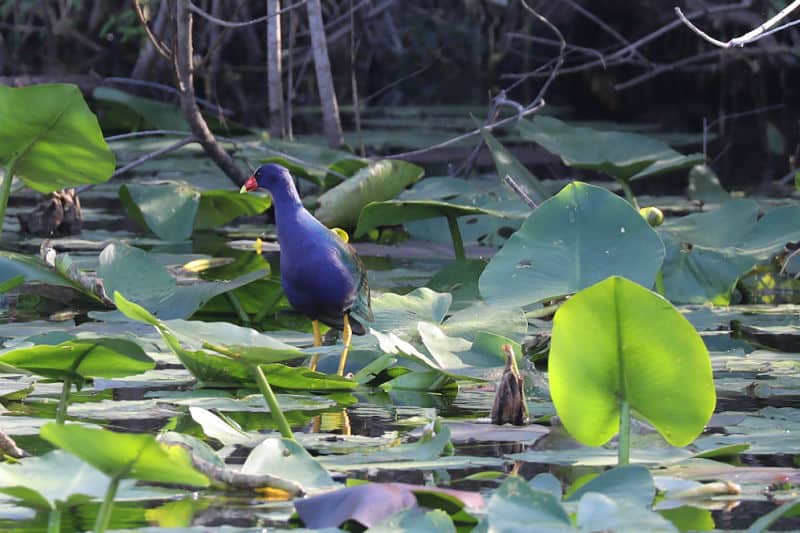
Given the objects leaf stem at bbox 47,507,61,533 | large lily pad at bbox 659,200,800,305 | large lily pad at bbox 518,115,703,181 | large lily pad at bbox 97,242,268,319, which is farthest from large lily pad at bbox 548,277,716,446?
large lily pad at bbox 518,115,703,181

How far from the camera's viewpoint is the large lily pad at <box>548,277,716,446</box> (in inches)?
65.0

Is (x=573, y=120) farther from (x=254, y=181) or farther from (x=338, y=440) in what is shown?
(x=338, y=440)

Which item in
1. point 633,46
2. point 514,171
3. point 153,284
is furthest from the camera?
point 633,46

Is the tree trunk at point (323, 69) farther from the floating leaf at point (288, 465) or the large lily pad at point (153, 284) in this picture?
the floating leaf at point (288, 465)

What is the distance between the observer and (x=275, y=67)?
4.97m

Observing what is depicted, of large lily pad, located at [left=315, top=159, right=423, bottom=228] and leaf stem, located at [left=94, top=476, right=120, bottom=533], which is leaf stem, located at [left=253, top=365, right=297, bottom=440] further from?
large lily pad, located at [left=315, top=159, right=423, bottom=228]

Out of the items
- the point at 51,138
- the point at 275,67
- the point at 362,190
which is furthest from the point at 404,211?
the point at 275,67

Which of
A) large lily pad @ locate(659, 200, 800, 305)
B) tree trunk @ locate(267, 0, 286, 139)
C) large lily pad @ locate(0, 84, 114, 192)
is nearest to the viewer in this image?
large lily pad @ locate(0, 84, 114, 192)

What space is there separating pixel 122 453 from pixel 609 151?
2.65m

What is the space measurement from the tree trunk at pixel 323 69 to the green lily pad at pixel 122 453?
11.2 feet

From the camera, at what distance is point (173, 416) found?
220cm

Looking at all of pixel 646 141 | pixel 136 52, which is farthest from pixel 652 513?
pixel 136 52

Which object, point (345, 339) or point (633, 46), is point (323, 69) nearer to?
point (633, 46)

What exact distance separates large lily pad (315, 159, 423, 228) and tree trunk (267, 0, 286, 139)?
662 millimetres
